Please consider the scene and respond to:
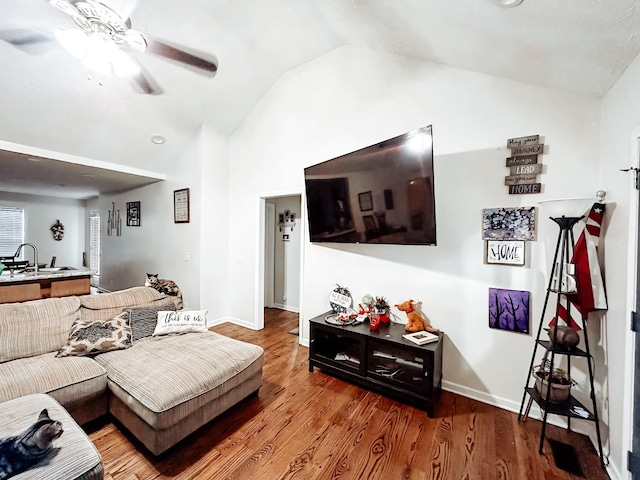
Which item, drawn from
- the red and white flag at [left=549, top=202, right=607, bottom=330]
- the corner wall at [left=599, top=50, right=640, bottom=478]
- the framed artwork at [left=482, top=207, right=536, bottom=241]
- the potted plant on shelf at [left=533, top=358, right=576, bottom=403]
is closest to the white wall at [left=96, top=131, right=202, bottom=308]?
the framed artwork at [left=482, top=207, right=536, bottom=241]

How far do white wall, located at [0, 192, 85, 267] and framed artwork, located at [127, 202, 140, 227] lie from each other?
3675mm

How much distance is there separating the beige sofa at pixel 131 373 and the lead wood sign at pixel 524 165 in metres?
2.49

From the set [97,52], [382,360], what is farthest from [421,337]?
[97,52]

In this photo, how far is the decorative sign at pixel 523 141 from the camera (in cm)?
206

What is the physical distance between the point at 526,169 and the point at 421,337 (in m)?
1.57

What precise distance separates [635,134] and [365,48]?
2.34 metres

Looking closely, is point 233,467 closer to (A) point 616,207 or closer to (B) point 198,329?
(B) point 198,329

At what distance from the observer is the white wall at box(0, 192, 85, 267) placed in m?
6.70

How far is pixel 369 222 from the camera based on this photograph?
2.55 m

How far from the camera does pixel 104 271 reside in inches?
245

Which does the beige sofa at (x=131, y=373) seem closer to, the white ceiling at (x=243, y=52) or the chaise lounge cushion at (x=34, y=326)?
the chaise lounge cushion at (x=34, y=326)

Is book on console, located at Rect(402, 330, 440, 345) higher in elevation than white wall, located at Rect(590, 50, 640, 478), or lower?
lower

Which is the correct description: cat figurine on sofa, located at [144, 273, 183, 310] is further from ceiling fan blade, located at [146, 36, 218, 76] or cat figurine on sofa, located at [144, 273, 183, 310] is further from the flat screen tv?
ceiling fan blade, located at [146, 36, 218, 76]

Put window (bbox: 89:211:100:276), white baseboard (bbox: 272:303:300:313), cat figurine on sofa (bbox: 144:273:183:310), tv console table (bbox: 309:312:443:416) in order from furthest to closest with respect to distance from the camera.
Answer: window (bbox: 89:211:100:276), white baseboard (bbox: 272:303:300:313), cat figurine on sofa (bbox: 144:273:183:310), tv console table (bbox: 309:312:443:416)
